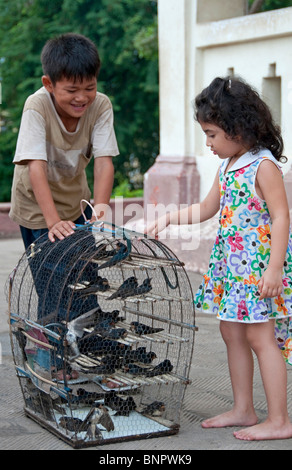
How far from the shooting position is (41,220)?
3.54m

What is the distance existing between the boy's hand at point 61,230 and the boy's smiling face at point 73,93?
513mm

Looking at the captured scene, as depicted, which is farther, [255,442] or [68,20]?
[68,20]

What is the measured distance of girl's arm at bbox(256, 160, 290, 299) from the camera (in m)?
2.80

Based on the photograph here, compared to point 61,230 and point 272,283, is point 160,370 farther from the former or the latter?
point 61,230

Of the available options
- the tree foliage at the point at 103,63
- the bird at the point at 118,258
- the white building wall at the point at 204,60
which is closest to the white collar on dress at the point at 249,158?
the bird at the point at 118,258

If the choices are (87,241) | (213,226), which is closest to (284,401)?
(87,241)

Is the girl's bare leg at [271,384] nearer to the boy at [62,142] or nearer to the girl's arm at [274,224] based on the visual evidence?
the girl's arm at [274,224]

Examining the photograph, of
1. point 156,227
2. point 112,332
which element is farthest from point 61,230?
point 112,332

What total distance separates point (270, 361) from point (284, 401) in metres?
0.16

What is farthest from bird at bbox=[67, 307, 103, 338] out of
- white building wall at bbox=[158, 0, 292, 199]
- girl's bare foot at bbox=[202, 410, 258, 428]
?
white building wall at bbox=[158, 0, 292, 199]

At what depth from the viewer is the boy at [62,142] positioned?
3260 mm

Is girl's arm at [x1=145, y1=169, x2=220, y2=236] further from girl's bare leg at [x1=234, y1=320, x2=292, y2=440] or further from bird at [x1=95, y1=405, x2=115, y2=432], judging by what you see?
bird at [x1=95, y1=405, x2=115, y2=432]
